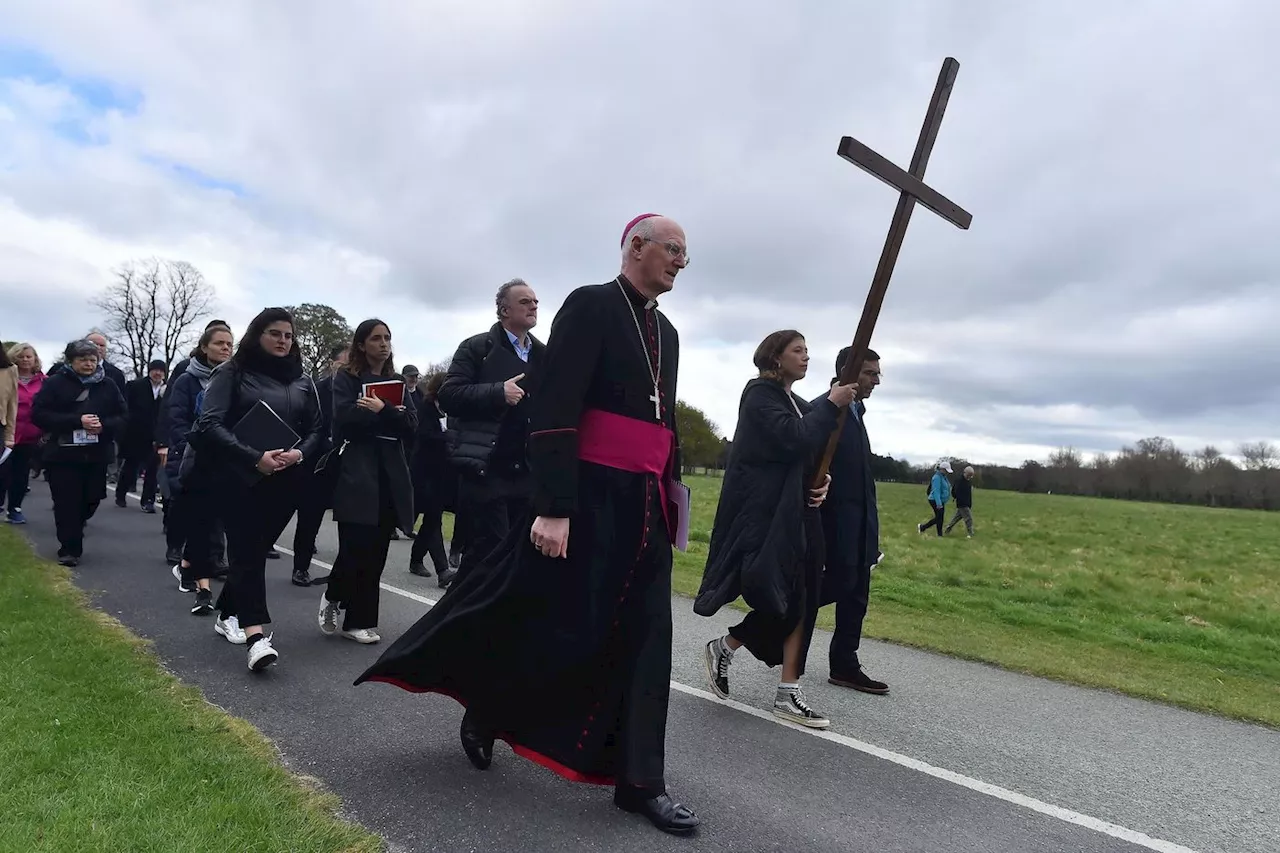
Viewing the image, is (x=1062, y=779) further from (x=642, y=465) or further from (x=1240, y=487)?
(x=1240, y=487)

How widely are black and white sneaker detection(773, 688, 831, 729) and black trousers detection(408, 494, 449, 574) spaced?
4.73 metres

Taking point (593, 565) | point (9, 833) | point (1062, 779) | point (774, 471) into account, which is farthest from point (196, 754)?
point (1062, 779)

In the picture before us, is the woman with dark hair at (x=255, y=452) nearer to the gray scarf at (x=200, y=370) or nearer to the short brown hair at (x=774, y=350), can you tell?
the gray scarf at (x=200, y=370)

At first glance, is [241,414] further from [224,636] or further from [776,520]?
[776,520]

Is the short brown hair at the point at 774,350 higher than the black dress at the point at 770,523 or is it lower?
higher

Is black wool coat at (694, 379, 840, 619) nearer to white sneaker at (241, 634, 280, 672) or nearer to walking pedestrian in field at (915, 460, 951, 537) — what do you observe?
white sneaker at (241, 634, 280, 672)

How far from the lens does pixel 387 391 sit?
18.3ft

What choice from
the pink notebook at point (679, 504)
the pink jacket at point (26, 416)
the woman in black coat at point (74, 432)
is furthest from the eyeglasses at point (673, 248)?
the pink jacket at point (26, 416)

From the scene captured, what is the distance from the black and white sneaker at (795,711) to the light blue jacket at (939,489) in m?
18.0

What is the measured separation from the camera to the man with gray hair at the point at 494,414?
203 inches

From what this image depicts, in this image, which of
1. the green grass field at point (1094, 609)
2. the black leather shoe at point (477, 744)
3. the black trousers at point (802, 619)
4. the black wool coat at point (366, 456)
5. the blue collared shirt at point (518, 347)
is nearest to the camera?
the black leather shoe at point (477, 744)

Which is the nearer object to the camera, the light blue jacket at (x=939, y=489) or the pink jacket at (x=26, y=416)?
the pink jacket at (x=26, y=416)

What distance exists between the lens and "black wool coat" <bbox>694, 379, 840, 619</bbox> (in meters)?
4.47

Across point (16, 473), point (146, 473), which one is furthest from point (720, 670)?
point (146, 473)
